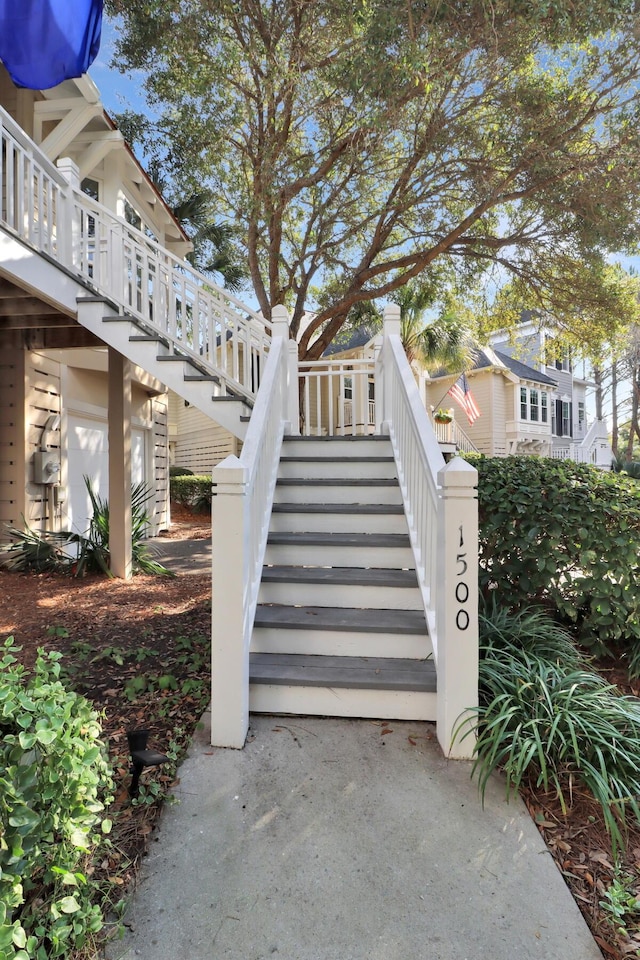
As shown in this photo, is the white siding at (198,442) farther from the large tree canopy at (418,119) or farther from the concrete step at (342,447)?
the concrete step at (342,447)

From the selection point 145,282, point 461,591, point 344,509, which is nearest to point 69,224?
point 145,282

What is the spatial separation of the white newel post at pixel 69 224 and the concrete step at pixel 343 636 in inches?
155

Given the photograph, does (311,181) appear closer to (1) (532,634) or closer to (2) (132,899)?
(1) (532,634)

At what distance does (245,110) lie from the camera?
7238 millimetres

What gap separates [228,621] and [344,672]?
732mm

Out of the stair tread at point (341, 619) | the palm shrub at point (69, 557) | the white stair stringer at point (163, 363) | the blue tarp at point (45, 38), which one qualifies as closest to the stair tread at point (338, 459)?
the white stair stringer at point (163, 363)

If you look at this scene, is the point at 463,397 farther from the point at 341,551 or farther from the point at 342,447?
the point at 341,551

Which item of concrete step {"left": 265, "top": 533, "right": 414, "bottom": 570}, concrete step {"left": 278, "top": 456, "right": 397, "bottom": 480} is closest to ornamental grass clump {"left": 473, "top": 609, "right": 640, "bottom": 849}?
concrete step {"left": 265, "top": 533, "right": 414, "bottom": 570}

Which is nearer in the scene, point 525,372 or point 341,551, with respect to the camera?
point 341,551

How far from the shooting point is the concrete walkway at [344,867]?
4.87ft

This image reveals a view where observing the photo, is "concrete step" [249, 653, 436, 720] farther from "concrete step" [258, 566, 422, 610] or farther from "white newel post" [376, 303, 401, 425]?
"white newel post" [376, 303, 401, 425]

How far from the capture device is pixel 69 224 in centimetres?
473

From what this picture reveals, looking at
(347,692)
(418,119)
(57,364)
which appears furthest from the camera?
(57,364)

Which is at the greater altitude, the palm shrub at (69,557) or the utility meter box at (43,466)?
the utility meter box at (43,466)
